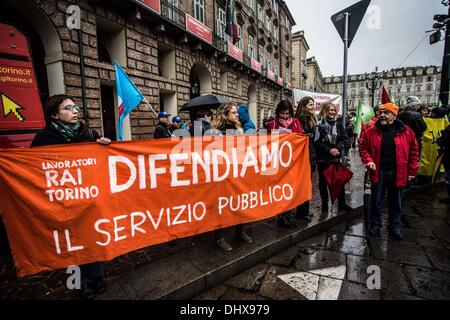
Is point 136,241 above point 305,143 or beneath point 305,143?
beneath

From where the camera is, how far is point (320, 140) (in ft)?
12.2

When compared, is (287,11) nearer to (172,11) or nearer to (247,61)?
(247,61)

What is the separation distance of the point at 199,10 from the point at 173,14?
2908 mm

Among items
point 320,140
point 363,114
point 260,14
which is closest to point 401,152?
point 320,140

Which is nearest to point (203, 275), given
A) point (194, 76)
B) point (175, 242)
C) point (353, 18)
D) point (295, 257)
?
point (175, 242)

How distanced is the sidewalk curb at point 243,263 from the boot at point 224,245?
232mm

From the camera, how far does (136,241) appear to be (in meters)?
2.25

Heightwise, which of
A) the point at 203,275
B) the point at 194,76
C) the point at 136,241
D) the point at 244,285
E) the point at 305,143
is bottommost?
the point at 244,285

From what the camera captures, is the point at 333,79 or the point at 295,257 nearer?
the point at 295,257

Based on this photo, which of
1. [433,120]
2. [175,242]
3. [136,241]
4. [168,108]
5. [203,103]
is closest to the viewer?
[136,241]

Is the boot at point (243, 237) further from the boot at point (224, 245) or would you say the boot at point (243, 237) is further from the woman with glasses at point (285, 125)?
the woman with glasses at point (285, 125)

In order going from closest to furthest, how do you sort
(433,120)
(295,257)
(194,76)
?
(295,257) < (433,120) < (194,76)
